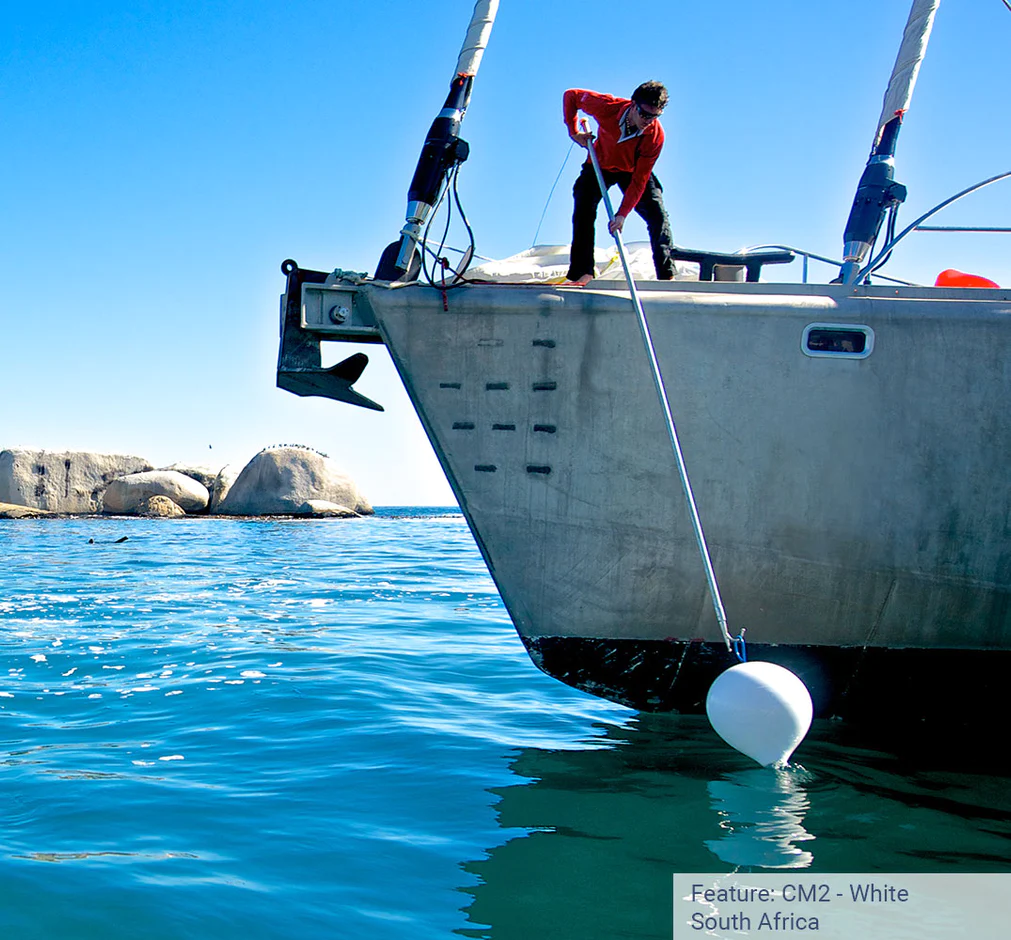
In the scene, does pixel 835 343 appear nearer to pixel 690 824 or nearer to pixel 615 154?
pixel 615 154

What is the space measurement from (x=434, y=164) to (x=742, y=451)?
1991 mm

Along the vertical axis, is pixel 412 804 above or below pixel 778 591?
below

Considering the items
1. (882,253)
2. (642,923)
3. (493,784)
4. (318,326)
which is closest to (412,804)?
(493,784)

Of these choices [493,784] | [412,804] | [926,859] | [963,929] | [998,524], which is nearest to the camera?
[963,929]

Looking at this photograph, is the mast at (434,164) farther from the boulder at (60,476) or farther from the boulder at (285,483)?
the boulder at (60,476)

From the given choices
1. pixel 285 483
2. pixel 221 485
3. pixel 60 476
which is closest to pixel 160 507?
A: pixel 221 485

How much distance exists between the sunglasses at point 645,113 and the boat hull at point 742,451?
0.80 meters

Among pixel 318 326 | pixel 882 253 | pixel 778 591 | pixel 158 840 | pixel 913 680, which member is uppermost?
pixel 882 253

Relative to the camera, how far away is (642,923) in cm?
288

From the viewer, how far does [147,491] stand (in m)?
33.5

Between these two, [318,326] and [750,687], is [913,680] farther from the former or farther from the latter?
[318,326]

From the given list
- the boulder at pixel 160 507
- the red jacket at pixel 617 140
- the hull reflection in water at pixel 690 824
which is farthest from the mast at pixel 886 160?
the boulder at pixel 160 507

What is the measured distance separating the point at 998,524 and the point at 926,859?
1763 millimetres

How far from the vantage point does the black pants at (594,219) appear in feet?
15.6
